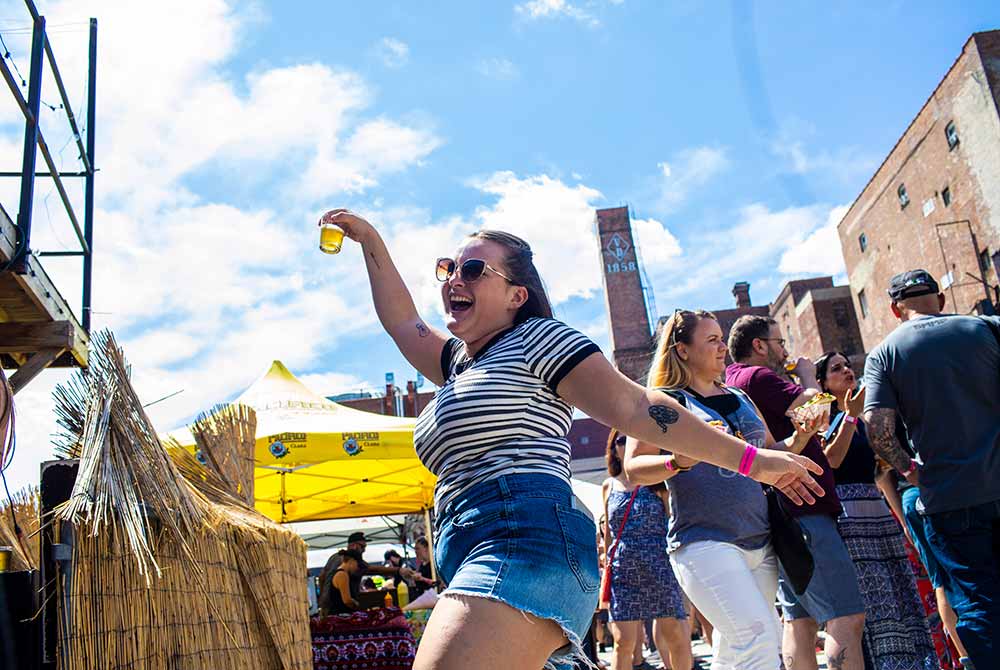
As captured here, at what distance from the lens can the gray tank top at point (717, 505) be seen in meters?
3.39

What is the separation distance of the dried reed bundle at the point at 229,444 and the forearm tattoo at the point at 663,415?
8.13 ft

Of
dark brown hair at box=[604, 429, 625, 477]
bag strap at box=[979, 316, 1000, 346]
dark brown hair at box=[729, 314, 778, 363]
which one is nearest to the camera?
bag strap at box=[979, 316, 1000, 346]

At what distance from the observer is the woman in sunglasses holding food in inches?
71.3

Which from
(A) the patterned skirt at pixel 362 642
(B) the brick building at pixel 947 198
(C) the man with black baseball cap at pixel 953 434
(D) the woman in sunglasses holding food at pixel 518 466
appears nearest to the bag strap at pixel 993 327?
(C) the man with black baseball cap at pixel 953 434

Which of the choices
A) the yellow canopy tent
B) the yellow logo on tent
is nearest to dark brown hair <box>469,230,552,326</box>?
the yellow canopy tent

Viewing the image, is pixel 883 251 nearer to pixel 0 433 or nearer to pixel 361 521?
pixel 361 521

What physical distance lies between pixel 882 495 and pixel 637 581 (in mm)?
1647

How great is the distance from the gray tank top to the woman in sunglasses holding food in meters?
1.26

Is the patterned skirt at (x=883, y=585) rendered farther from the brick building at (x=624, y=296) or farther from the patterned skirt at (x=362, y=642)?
the brick building at (x=624, y=296)

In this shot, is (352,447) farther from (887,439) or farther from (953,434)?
(953,434)

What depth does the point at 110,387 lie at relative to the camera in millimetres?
2859

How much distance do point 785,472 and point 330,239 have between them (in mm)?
1752

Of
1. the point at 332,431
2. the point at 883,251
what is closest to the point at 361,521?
the point at 332,431

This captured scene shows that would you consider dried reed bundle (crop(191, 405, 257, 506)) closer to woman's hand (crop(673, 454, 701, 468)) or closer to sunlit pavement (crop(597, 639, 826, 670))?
woman's hand (crop(673, 454, 701, 468))
